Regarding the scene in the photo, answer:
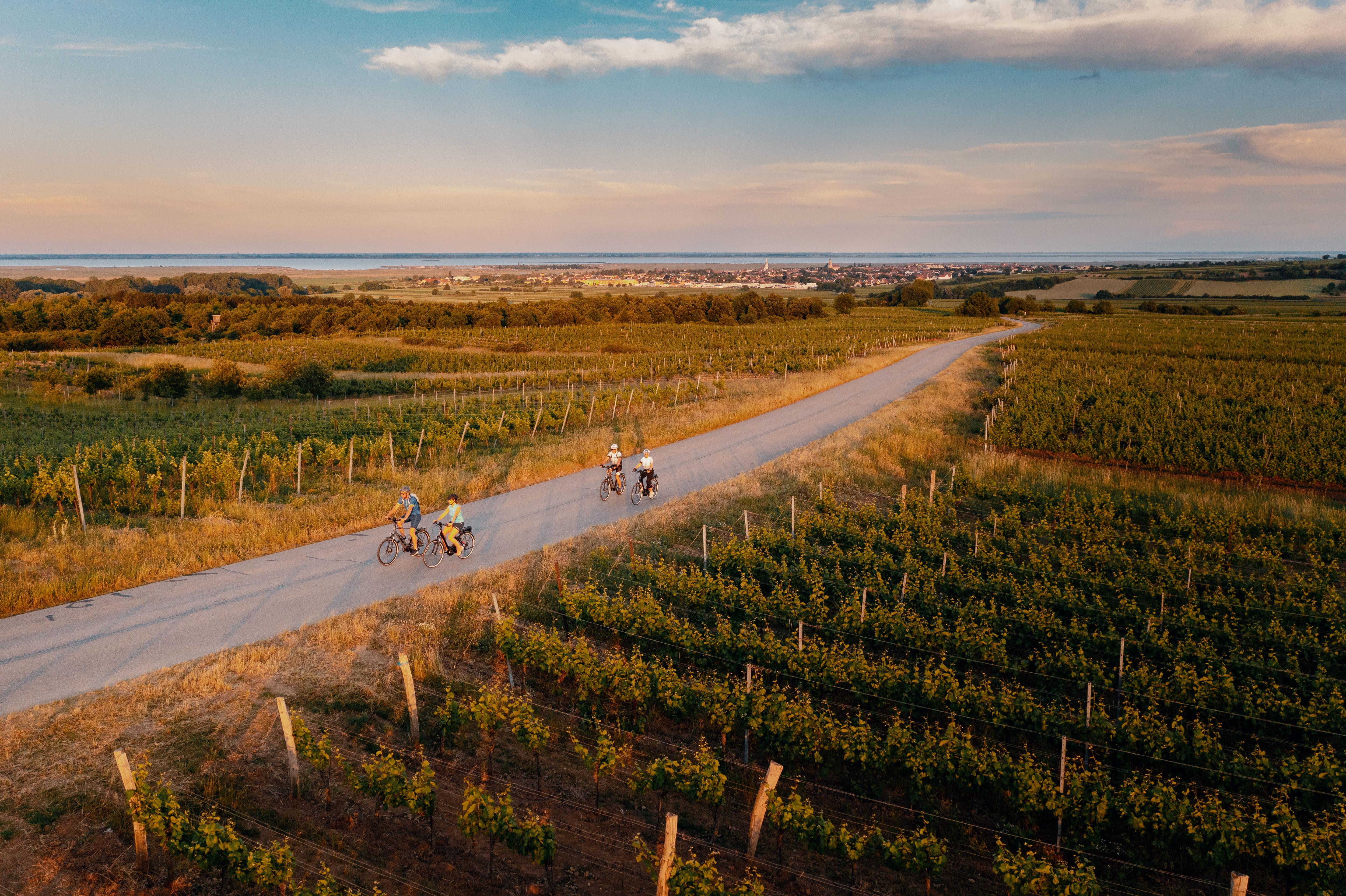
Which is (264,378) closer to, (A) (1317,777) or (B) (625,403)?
(B) (625,403)

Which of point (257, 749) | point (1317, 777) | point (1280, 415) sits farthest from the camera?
point (1280, 415)

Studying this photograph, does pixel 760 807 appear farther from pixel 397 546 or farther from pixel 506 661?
pixel 397 546

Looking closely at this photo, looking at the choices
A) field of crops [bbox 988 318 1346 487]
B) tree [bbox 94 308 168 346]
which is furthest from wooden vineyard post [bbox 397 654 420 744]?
tree [bbox 94 308 168 346]

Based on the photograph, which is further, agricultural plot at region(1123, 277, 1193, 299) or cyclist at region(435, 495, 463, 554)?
agricultural plot at region(1123, 277, 1193, 299)

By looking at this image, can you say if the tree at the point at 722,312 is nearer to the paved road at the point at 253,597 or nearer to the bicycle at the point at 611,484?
the paved road at the point at 253,597

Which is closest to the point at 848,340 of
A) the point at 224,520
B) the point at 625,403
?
the point at 625,403

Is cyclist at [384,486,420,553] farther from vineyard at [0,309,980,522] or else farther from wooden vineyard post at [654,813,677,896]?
wooden vineyard post at [654,813,677,896]
